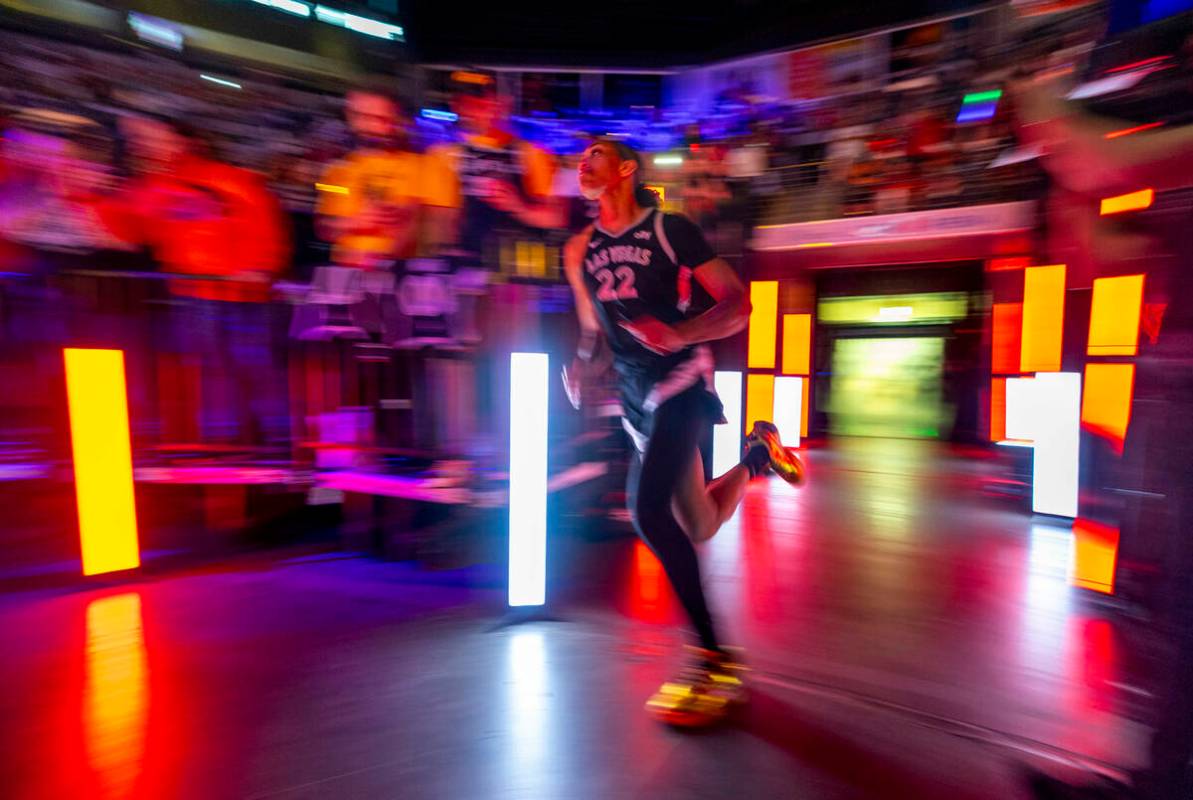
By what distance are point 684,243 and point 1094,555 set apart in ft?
11.4

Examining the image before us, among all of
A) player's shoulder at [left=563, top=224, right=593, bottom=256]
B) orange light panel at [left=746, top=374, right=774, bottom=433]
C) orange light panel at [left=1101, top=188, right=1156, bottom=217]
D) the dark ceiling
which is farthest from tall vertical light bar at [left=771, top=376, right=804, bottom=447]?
the dark ceiling

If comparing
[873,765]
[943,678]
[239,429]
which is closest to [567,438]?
[239,429]

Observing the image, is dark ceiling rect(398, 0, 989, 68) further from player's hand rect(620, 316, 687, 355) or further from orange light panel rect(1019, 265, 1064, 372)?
player's hand rect(620, 316, 687, 355)

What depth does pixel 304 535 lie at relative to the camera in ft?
13.6

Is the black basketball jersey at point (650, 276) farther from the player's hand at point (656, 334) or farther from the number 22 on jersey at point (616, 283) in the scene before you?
the player's hand at point (656, 334)

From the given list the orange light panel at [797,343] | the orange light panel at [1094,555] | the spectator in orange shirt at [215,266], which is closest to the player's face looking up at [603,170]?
the orange light panel at [1094,555]

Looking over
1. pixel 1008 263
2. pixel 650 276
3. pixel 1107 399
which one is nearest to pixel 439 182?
pixel 650 276

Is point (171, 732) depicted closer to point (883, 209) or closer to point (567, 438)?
point (567, 438)

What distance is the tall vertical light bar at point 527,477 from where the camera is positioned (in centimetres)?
273

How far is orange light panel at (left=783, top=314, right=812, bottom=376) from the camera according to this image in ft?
36.8

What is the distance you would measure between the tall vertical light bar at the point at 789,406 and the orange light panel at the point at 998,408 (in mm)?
3298

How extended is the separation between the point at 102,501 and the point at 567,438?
8.99 feet

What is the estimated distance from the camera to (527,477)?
278 cm

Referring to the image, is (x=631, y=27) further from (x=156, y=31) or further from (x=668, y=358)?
(x=668, y=358)
